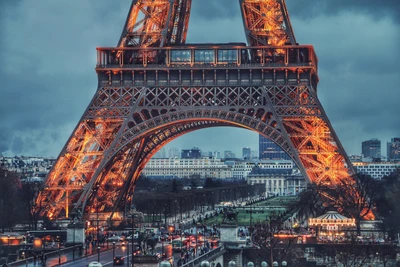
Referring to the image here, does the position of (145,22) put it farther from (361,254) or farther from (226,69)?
(361,254)

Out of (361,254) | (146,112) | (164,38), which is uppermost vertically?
(164,38)

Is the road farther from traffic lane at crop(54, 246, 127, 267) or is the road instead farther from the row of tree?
the row of tree

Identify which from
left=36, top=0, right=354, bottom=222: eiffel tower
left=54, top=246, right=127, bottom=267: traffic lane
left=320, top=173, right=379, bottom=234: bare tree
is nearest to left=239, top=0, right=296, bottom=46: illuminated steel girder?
left=36, top=0, right=354, bottom=222: eiffel tower

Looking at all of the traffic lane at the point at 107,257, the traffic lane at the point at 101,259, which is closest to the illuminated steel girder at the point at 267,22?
the traffic lane at the point at 107,257

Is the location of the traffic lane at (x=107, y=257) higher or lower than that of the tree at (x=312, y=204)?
lower

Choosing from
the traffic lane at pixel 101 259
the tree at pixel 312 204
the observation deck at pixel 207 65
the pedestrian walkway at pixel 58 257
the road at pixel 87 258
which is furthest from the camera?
the tree at pixel 312 204

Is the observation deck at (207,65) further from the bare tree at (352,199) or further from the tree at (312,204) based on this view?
the tree at (312,204)

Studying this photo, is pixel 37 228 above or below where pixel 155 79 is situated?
below

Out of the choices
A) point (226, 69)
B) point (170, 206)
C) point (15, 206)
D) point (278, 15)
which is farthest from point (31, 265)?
point (170, 206)
